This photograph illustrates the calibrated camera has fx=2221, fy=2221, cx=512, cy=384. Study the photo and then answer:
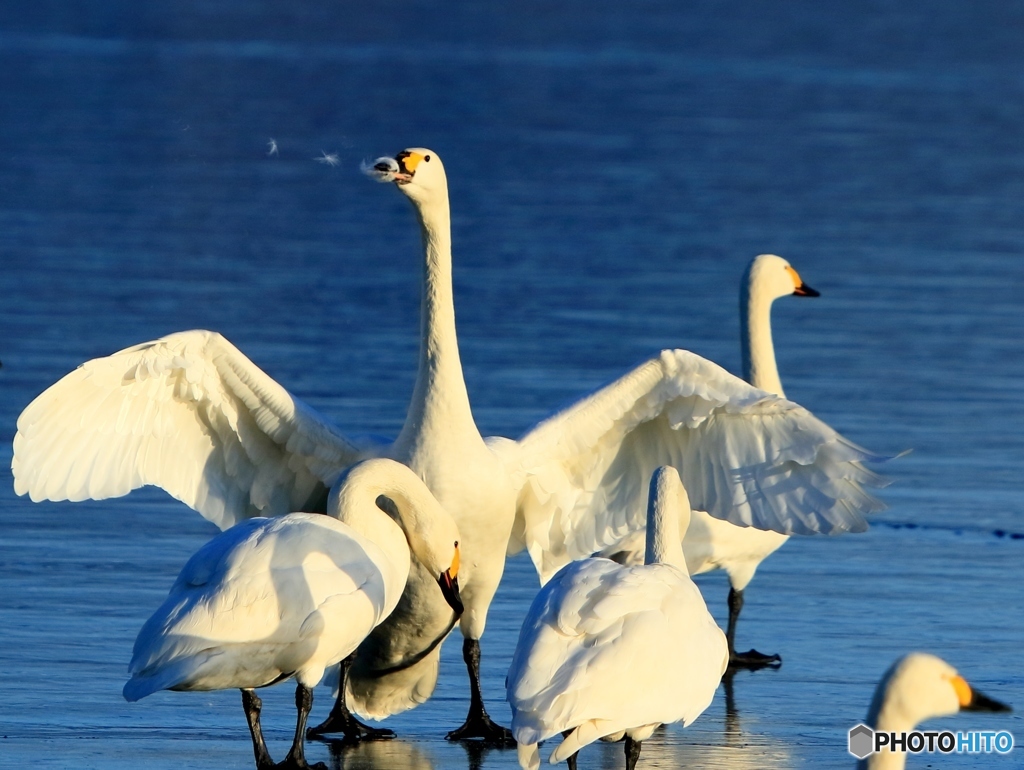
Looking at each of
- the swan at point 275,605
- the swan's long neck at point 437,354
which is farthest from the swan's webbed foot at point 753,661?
the swan at point 275,605

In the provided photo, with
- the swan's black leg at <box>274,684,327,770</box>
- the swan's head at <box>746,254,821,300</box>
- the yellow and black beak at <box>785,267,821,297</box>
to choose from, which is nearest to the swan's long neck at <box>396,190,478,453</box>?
the swan's black leg at <box>274,684,327,770</box>

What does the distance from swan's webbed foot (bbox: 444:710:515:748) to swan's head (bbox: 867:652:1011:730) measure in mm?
2365

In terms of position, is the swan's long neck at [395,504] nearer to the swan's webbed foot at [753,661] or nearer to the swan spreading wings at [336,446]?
the swan spreading wings at [336,446]

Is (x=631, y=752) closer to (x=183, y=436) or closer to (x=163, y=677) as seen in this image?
(x=163, y=677)

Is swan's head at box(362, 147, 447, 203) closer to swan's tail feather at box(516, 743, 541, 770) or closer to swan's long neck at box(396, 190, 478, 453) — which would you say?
swan's long neck at box(396, 190, 478, 453)

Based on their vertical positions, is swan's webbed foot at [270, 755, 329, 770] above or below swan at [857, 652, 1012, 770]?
below

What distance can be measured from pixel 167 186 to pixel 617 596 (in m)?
16.0

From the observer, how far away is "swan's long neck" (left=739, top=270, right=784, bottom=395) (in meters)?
A: 11.2

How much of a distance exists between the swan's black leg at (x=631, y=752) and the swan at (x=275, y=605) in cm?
105

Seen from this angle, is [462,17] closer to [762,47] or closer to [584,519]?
[762,47]

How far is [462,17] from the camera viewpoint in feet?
153

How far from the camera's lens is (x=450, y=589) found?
8.53 metres

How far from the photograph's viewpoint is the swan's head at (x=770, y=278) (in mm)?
11953

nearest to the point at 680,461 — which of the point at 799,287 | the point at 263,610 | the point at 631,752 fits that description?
the point at 631,752
